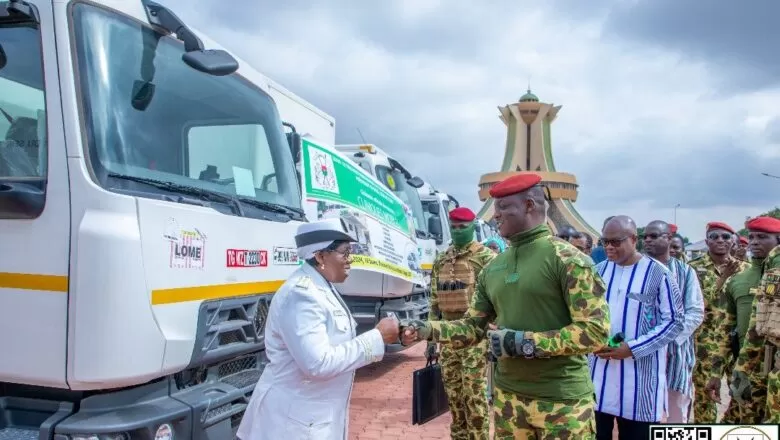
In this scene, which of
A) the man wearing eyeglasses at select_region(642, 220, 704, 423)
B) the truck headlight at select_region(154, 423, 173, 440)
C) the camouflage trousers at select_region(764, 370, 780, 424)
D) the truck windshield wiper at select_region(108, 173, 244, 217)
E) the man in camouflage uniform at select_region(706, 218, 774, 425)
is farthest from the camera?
the man in camouflage uniform at select_region(706, 218, 774, 425)

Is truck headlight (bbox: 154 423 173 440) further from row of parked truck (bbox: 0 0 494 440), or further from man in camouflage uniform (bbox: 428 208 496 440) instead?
man in camouflage uniform (bbox: 428 208 496 440)

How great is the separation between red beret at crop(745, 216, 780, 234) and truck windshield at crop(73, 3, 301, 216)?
3195 millimetres

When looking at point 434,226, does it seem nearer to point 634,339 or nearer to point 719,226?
point 719,226

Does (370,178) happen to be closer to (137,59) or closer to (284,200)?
(284,200)

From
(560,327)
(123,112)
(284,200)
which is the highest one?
(123,112)

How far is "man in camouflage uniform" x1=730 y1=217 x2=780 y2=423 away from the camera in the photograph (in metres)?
3.22

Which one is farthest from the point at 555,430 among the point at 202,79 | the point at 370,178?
the point at 370,178

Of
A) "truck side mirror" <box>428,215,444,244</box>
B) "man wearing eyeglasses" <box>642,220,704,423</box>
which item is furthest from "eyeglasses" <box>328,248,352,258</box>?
"truck side mirror" <box>428,215,444,244</box>

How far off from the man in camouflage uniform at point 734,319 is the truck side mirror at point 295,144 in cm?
326

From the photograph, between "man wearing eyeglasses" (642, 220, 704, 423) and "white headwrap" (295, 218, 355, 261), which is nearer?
"white headwrap" (295, 218, 355, 261)

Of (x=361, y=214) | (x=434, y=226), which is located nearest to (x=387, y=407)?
(x=361, y=214)

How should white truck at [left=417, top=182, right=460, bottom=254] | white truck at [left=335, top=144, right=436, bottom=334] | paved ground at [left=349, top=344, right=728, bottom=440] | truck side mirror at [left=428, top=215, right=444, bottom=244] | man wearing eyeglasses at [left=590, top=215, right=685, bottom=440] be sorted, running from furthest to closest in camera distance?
white truck at [left=417, top=182, right=460, bottom=254] < truck side mirror at [left=428, top=215, right=444, bottom=244] < white truck at [left=335, top=144, right=436, bottom=334] < paved ground at [left=349, top=344, right=728, bottom=440] < man wearing eyeglasses at [left=590, top=215, right=685, bottom=440]

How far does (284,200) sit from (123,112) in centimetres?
129

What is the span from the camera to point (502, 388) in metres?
2.80
